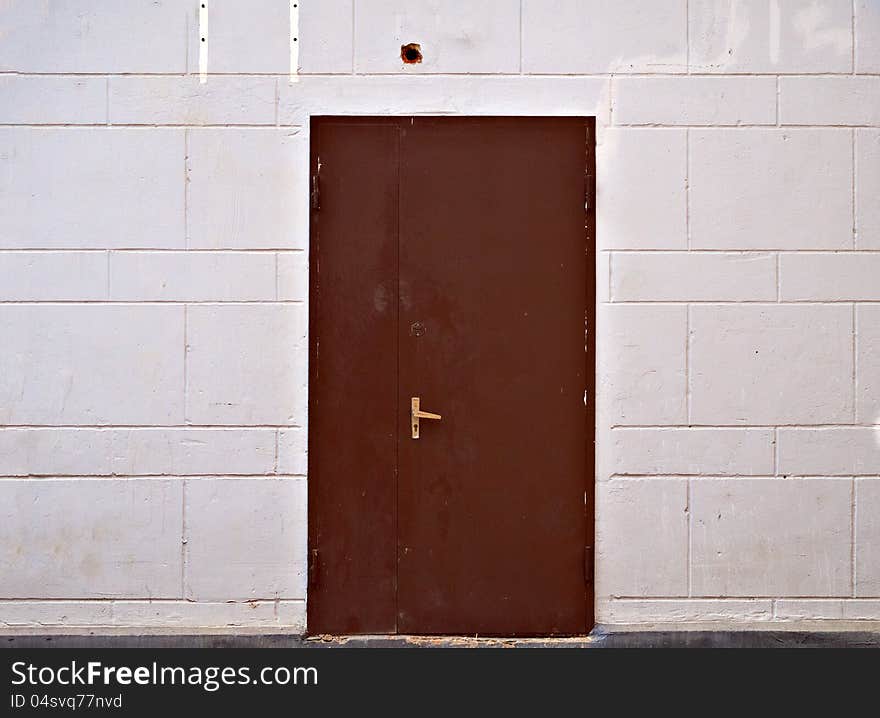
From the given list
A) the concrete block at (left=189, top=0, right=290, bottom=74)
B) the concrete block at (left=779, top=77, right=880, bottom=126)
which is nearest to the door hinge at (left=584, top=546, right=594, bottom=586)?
the concrete block at (left=779, top=77, right=880, bottom=126)

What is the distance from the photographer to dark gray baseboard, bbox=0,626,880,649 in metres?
4.31

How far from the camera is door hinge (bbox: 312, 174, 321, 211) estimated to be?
14.3ft

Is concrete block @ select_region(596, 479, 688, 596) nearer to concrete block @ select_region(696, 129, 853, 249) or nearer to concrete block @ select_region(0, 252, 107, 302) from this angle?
concrete block @ select_region(696, 129, 853, 249)

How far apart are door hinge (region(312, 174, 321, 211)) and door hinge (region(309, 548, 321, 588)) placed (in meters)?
1.48

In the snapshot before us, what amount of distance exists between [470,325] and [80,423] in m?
1.73

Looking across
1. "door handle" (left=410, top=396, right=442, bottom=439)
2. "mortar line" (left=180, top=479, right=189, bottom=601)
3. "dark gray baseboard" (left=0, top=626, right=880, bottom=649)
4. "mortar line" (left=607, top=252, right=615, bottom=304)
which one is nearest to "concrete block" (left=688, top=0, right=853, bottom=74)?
"mortar line" (left=607, top=252, right=615, bottom=304)

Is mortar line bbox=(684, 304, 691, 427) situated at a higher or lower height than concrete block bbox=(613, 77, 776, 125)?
lower

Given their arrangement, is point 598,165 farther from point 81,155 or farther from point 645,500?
point 81,155

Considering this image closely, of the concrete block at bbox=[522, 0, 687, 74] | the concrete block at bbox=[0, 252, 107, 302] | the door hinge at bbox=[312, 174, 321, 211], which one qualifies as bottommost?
the concrete block at bbox=[0, 252, 107, 302]

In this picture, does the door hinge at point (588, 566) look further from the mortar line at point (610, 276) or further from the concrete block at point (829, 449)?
the mortar line at point (610, 276)

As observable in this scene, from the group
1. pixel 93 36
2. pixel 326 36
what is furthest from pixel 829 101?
pixel 93 36

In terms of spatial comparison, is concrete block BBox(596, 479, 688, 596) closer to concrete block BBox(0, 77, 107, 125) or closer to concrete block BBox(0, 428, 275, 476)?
concrete block BBox(0, 428, 275, 476)

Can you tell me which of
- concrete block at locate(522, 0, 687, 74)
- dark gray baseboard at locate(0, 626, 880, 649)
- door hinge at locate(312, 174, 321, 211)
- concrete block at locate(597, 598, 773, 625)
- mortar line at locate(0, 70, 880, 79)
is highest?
concrete block at locate(522, 0, 687, 74)

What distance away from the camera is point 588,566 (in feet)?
14.4
